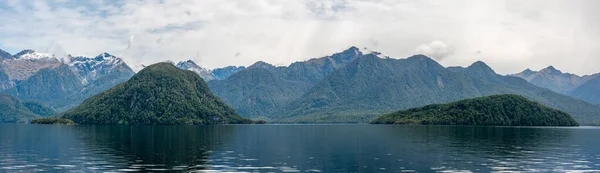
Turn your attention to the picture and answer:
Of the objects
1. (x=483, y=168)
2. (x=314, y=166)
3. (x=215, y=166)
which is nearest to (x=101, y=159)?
(x=215, y=166)

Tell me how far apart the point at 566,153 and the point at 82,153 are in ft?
341

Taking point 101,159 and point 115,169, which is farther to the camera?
point 101,159

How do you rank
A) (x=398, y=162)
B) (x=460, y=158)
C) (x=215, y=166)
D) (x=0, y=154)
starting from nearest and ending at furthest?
1. (x=215, y=166)
2. (x=398, y=162)
3. (x=460, y=158)
4. (x=0, y=154)

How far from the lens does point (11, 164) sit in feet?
286

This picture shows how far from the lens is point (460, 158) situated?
323 ft

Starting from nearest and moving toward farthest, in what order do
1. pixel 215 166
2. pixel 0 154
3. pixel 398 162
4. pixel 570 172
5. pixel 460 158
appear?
1. pixel 570 172
2. pixel 215 166
3. pixel 398 162
4. pixel 460 158
5. pixel 0 154

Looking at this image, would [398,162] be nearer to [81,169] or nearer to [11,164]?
[81,169]

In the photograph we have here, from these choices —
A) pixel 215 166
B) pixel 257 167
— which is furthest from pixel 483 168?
pixel 215 166

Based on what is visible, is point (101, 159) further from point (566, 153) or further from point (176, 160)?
point (566, 153)

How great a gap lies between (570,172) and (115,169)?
7015 centimetres

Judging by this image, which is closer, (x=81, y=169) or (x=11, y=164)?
(x=81, y=169)

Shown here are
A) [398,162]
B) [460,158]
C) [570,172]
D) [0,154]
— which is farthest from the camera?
[0,154]

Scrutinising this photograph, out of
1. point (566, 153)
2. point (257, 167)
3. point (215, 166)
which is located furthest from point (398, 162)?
point (566, 153)

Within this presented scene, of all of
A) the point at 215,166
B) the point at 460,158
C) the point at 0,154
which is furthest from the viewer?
the point at 0,154
